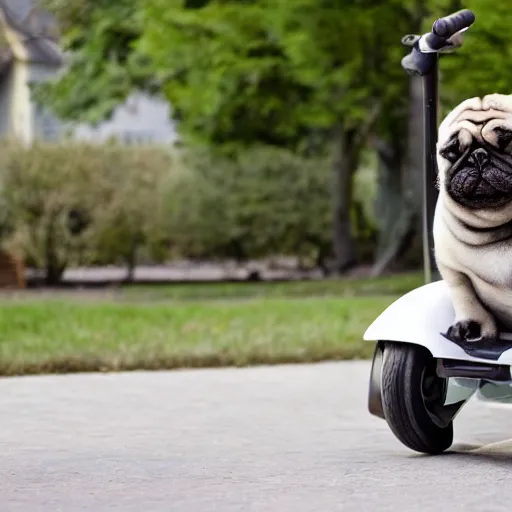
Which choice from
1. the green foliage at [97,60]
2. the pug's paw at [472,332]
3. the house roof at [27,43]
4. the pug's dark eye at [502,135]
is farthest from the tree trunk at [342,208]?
the pug's dark eye at [502,135]

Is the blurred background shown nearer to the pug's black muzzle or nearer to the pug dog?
the pug dog

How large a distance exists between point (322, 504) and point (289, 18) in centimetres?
1618

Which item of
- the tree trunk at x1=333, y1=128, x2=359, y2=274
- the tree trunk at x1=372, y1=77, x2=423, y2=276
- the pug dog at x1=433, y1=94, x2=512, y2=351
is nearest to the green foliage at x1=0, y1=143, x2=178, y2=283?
the tree trunk at x1=333, y1=128, x2=359, y2=274

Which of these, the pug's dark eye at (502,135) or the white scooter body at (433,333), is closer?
the pug's dark eye at (502,135)

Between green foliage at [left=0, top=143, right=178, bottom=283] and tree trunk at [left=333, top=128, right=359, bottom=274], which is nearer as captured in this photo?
green foliage at [left=0, top=143, right=178, bottom=283]

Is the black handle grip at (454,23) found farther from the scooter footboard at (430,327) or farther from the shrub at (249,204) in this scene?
the shrub at (249,204)

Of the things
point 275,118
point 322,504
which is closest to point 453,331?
point 322,504

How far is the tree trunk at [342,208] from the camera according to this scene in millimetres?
27484

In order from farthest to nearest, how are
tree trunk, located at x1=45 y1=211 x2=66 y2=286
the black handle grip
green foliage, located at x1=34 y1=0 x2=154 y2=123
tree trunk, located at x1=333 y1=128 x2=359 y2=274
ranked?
green foliage, located at x1=34 y1=0 x2=154 y2=123, tree trunk, located at x1=333 y1=128 x2=359 y2=274, tree trunk, located at x1=45 y1=211 x2=66 y2=286, the black handle grip

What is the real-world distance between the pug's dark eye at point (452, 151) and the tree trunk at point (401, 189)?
16.5m

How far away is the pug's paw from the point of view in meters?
6.96

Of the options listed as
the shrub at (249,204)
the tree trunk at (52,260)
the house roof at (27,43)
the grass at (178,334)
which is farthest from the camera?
the house roof at (27,43)

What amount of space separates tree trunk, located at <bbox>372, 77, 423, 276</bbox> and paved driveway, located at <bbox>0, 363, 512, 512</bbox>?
13.3 meters

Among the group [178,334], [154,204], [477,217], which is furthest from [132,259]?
[477,217]
